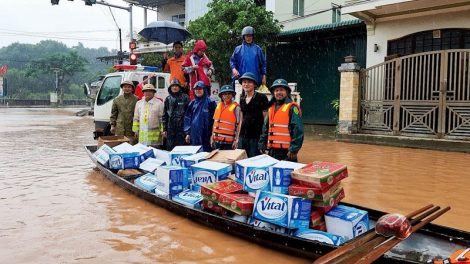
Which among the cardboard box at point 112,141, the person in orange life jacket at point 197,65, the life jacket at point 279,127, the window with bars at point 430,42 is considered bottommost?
the cardboard box at point 112,141

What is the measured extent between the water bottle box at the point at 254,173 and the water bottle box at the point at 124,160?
2.62 meters

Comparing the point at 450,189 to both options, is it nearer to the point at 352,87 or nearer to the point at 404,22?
the point at 352,87

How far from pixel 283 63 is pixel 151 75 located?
10198 mm

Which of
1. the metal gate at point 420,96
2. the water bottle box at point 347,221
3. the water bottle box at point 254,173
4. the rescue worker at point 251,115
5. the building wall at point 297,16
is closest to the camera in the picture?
the water bottle box at point 347,221

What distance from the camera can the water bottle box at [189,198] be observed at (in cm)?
457

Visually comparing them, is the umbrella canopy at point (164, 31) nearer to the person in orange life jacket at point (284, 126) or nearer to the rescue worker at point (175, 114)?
the rescue worker at point (175, 114)

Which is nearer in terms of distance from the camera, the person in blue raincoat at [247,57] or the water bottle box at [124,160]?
the water bottle box at [124,160]

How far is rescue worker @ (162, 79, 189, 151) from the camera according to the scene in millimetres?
7211

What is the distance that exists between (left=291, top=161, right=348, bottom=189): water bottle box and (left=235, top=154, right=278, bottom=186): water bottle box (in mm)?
301

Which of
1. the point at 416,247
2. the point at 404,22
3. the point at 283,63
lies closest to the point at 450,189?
the point at 416,247

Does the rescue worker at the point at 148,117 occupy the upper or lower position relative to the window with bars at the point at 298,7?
lower

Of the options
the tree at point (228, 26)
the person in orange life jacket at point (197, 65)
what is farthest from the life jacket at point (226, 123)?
the tree at point (228, 26)

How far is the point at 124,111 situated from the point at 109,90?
2.89 meters

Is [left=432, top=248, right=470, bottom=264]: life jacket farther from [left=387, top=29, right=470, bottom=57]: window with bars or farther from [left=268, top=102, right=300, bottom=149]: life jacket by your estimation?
[left=387, top=29, right=470, bottom=57]: window with bars
